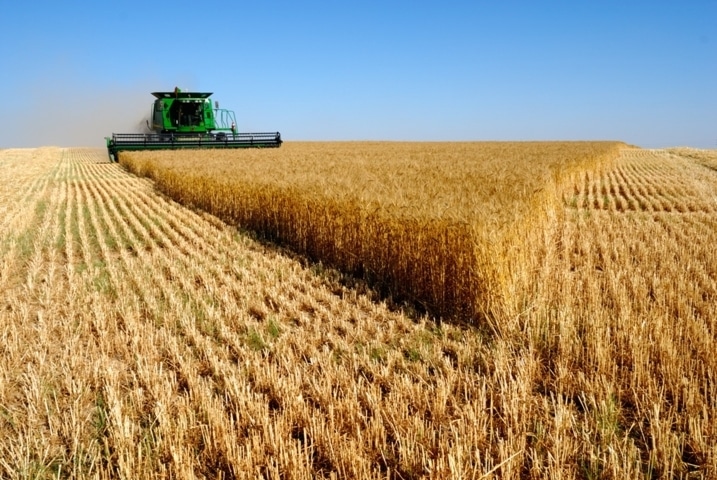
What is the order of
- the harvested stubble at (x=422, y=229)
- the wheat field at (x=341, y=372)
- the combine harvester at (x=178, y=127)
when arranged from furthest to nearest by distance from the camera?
the combine harvester at (x=178, y=127)
the harvested stubble at (x=422, y=229)
the wheat field at (x=341, y=372)

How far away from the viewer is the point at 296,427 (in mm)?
3428

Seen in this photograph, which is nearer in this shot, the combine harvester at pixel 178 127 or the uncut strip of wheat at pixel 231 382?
the uncut strip of wheat at pixel 231 382

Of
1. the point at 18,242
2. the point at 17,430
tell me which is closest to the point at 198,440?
the point at 17,430

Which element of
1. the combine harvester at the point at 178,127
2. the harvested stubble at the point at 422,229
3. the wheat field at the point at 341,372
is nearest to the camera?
the wheat field at the point at 341,372

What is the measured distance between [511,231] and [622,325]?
56.7 inches

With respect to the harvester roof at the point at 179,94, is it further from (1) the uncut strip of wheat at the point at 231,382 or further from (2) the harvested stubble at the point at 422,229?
(1) the uncut strip of wheat at the point at 231,382

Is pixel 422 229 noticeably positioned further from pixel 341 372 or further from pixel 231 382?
pixel 231 382

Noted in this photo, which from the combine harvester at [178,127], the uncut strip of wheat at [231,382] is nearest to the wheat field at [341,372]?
the uncut strip of wheat at [231,382]

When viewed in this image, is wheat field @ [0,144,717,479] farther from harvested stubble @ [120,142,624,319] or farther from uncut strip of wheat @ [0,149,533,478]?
harvested stubble @ [120,142,624,319]

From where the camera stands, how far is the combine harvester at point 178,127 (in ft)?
83.2

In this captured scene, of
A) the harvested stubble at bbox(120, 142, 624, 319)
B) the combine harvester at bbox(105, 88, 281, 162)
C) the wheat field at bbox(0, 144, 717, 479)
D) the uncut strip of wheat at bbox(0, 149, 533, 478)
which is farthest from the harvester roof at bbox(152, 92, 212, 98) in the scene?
the uncut strip of wheat at bbox(0, 149, 533, 478)

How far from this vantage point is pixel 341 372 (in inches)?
160

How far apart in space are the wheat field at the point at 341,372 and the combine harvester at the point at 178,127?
61.3 feet

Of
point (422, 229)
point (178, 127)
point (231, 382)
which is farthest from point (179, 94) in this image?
point (231, 382)
